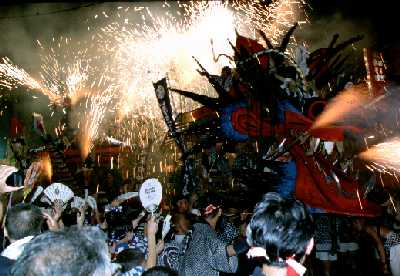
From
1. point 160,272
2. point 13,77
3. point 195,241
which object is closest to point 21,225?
→ point 160,272

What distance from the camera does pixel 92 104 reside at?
1594cm

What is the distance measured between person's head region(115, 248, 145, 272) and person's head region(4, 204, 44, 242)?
703 millimetres

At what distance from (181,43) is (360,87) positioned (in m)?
6.13

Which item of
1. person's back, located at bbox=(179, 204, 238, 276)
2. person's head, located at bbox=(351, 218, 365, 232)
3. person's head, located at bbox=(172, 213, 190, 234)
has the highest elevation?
person's head, located at bbox=(172, 213, 190, 234)

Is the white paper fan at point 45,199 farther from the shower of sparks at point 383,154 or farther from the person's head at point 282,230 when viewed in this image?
the shower of sparks at point 383,154

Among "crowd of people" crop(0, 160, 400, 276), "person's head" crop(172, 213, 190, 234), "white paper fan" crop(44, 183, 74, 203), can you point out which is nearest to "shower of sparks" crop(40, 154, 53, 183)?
"crowd of people" crop(0, 160, 400, 276)

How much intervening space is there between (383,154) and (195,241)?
3.21 meters

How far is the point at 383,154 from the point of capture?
5812 millimetres

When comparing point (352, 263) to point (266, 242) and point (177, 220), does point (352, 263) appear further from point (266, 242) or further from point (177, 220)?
point (266, 242)

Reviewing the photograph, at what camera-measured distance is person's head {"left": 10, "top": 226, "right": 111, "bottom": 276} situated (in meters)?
1.69

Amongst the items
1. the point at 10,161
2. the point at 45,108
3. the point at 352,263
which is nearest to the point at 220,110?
the point at 352,263

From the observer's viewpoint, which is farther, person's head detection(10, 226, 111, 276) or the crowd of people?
the crowd of people

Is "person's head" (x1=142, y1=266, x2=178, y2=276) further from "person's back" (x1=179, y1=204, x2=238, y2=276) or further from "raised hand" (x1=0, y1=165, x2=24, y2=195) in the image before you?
"raised hand" (x1=0, y1=165, x2=24, y2=195)

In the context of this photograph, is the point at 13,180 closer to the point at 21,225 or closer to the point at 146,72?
the point at 21,225
